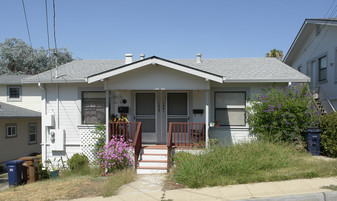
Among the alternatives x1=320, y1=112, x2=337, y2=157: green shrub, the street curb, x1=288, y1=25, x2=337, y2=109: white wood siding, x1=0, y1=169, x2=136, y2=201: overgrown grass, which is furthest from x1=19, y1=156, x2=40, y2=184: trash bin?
x1=288, y1=25, x2=337, y2=109: white wood siding

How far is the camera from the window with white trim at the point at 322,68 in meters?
13.4

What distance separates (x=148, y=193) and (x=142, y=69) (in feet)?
15.7

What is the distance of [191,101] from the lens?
11273 millimetres

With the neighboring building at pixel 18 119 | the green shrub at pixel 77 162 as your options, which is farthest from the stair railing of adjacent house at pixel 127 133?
the neighboring building at pixel 18 119

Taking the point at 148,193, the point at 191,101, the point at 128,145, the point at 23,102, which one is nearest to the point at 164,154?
the point at 128,145

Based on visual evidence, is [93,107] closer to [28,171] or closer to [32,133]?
[28,171]

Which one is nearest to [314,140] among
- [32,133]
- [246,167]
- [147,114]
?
[246,167]

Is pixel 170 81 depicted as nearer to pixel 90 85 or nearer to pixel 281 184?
pixel 90 85

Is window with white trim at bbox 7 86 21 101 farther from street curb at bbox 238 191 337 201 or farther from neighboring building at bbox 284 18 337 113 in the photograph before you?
street curb at bbox 238 191 337 201

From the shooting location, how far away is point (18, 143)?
57.4 ft

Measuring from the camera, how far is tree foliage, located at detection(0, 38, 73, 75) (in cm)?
3462

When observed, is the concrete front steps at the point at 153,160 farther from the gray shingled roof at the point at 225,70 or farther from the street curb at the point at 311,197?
the street curb at the point at 311,197

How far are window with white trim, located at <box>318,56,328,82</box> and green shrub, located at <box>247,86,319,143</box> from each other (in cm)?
396

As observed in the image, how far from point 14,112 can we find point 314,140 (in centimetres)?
1612
